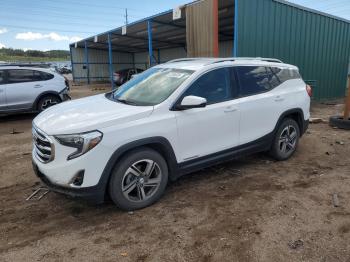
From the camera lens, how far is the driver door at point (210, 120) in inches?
149

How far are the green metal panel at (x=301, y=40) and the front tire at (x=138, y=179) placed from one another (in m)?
6.63

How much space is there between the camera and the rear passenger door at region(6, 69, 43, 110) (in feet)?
29.6

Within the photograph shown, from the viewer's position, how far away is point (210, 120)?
3977 mm

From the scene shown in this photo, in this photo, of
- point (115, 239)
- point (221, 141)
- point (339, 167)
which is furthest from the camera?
point (339, 167)

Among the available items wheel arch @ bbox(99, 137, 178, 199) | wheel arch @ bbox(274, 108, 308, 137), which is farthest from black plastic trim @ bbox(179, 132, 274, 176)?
wheel arch @ bbox(274, 108, 308, 137)

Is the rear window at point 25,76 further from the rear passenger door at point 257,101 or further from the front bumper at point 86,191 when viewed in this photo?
the rear passenger door at point 257,101

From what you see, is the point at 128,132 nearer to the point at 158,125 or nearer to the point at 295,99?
the point at 158,125

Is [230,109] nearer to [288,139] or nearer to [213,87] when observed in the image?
[213,87]

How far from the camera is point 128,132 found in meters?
3.29

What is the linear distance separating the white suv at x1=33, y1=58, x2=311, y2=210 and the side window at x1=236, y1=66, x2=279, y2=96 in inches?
0.7

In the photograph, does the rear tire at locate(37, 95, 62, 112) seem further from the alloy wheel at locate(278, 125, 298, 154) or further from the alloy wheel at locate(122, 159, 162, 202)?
the alloy wheel at locate(278, 125, 298, 154)

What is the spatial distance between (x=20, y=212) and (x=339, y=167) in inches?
190

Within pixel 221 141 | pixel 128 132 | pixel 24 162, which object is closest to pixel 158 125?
pixel 128 132

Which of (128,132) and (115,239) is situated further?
(128,132)
